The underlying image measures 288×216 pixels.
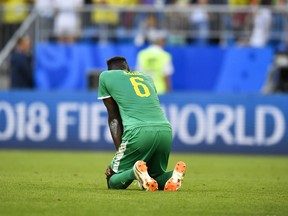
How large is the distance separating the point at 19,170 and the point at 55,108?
740cm

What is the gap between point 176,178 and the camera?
10820 mm

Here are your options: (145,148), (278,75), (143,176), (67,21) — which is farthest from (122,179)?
(67,21)

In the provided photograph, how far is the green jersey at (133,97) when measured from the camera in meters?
Answer: 11.0

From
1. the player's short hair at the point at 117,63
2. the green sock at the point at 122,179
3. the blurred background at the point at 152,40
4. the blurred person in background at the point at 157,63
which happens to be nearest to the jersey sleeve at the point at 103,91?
the player's short hair at the point at 117,63

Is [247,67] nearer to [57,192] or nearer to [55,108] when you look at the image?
[55,108]

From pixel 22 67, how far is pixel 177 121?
532 centimetres

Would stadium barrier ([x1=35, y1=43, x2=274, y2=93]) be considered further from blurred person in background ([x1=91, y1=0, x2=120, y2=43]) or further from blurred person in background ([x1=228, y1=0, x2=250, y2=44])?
blurred person in background ([x1=228, y1=0, x2=250, y2=44])

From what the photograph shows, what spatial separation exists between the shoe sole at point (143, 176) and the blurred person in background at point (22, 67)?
14.8 meters

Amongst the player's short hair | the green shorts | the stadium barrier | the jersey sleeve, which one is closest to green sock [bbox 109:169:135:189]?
the green shorts

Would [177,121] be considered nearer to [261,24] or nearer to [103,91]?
[261,24]

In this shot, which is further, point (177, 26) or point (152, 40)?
point (177, 26)

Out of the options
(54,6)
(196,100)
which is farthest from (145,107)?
(54,6)

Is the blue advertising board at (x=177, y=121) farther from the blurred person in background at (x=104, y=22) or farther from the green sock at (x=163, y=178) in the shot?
the green sock at (x=163, y=178)

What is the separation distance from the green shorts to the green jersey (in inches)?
4.1
